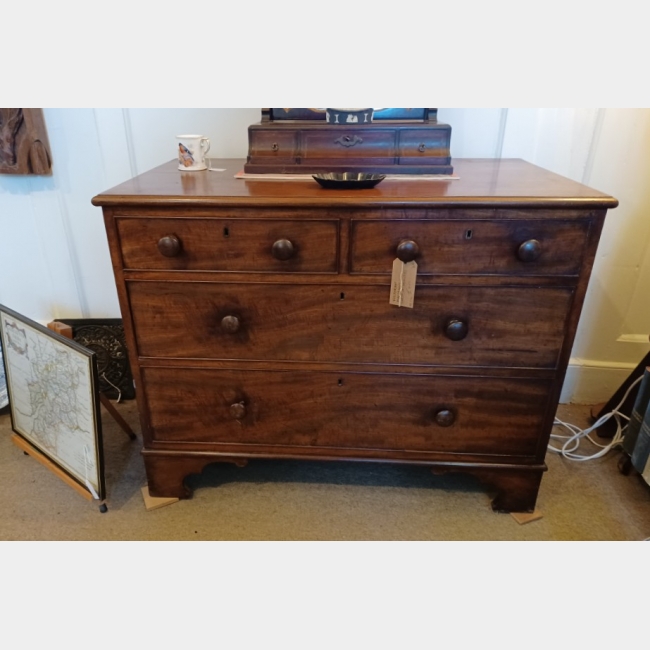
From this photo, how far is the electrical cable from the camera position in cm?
169

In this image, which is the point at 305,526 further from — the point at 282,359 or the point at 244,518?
the point at 282,359

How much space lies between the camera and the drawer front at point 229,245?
45.6 inches

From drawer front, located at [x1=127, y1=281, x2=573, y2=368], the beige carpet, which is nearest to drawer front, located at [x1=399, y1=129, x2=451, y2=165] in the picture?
drawer front, located at [x1=127, y1=281, x2=573, y2=368]

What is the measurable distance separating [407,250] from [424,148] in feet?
1.31

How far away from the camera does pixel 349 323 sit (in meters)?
1.25

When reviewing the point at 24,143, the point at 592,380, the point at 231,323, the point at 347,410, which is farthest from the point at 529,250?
the point at 24,143

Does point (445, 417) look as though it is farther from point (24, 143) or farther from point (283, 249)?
point (24, 143)

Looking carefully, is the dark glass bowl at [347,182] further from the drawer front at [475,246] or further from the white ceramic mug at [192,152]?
the white ceramic mug at [192,152]

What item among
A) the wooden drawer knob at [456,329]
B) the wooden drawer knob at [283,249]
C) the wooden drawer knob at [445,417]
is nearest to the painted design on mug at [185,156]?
the wooden drawer knob at [283,249]

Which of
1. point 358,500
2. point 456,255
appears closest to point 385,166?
point 456,255

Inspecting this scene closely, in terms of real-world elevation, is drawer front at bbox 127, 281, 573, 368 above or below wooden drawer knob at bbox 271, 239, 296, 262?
below

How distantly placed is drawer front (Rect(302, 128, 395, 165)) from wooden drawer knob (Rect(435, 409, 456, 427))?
2.27 ft

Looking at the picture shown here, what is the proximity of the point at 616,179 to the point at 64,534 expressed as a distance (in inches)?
78.3

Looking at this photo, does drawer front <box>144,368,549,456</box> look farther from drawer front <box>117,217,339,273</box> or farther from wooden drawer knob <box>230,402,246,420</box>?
drawer front <box>117,217,339,273</box>
